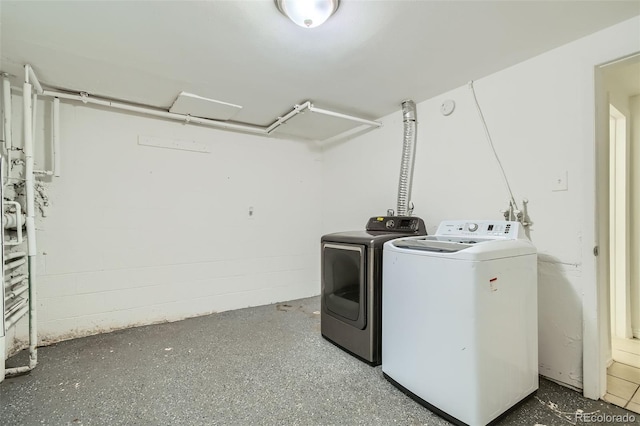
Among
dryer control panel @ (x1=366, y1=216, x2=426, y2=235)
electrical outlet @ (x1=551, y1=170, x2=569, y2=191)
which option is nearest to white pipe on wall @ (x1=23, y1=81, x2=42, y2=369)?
dryer control panel @ (x1=366, y1=216, x2=426, y2=235)

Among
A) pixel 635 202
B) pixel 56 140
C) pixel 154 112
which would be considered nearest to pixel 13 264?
pixel 56 140

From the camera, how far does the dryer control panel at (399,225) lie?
2.41 m

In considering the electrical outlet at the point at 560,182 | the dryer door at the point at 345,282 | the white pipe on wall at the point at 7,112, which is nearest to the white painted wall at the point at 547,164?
the electrical outlet at the point at 560,182

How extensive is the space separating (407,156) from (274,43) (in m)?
1.58

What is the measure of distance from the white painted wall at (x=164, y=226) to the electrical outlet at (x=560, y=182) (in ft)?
8.79

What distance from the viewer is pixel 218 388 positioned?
5.88ft

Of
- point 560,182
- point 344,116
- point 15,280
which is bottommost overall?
point 15,280

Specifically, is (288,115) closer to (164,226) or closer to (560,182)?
(164,226)

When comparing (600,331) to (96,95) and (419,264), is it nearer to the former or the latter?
(419,264)

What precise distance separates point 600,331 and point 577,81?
1539 mm

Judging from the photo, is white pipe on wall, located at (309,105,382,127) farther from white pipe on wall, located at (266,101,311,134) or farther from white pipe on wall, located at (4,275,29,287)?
white pipe on wall, located at (4,275,29,287)

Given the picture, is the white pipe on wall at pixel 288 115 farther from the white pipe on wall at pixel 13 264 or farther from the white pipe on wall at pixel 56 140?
the white pipe on wall at pixel 13 264

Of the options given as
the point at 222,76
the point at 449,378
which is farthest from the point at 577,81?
the point at 222,76

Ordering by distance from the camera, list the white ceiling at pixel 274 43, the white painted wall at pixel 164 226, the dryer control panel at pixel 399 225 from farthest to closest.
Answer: the white painted wall at pixel 164 226
the dryer control panel at pixel 399 225
the white ceiling at pixel 274 43
